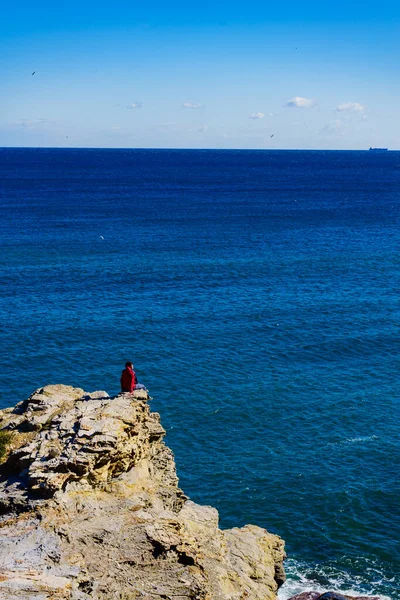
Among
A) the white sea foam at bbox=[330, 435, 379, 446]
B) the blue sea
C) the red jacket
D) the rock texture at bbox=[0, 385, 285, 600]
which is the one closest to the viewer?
the rock texture at bbox=[0, 385, 285, 600]

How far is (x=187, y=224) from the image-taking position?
14312 centimetres

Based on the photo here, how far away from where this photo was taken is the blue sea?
143ft

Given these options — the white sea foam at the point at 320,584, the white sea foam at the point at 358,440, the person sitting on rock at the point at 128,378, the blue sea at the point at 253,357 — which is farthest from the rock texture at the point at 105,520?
the white sea foam at the point at 358,440

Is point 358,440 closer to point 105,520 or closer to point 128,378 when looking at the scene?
point 128,378

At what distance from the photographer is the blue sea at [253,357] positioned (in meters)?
43.5

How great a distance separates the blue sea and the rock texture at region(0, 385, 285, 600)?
37.8ft

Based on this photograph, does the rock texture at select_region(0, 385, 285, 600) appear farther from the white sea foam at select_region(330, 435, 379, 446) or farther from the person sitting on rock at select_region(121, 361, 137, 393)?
the white sea foam at select_region(330, 435, 379, 446)

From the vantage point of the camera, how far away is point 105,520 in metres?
23.4

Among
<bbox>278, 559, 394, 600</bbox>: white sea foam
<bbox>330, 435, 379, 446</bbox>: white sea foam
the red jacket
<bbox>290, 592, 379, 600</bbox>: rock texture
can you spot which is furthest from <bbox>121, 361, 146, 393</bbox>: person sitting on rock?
<bbox>330, 435, 379, 446</bbox>: white sea foam

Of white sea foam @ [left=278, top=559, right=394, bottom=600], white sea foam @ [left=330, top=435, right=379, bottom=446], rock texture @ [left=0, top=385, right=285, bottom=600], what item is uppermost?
rock texture @ [left=0, top=385, right=285, bottom=600]

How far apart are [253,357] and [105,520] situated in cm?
4394

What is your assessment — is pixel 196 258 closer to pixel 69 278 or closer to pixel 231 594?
pixel 69 278

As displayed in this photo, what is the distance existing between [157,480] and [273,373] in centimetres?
3365

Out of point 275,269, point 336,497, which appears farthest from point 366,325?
point 336,497
